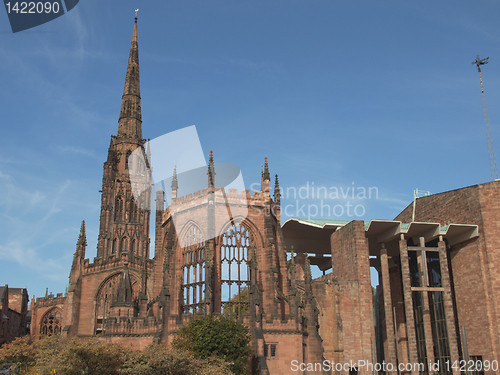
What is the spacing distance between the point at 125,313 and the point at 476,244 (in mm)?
29697

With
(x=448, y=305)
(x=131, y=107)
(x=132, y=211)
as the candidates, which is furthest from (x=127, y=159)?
(x=448, y=305)

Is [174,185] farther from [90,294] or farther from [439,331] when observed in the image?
[439,331]

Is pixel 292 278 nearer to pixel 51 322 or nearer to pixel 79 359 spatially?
pixel 79 359

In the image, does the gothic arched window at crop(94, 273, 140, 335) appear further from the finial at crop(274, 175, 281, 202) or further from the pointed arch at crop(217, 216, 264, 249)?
the finial at crop(274, 175, 281, 202)

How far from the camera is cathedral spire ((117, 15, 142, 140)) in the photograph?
75938 millimetres

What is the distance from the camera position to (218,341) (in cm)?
3438

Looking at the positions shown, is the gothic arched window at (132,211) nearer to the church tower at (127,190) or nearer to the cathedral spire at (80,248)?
the church tower at (127,190)

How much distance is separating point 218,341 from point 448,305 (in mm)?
19906

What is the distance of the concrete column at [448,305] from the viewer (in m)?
41.8

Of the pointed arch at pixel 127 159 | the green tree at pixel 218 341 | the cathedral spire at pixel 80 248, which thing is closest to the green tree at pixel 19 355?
the cathedral spire at pixel 80 248

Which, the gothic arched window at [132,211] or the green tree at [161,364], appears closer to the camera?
the green tree at [161,364]

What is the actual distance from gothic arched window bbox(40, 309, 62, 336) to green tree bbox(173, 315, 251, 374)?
35.3 metres

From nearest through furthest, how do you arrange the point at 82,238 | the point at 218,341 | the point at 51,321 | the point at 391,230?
the point at 218,341
the point at 391,230
the point at 82,238
the point at 51,321

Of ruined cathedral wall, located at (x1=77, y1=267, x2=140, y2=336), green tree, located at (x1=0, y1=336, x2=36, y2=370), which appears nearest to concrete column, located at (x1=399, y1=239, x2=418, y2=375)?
ruined cathedral wall, located at (x1=77, y1=267, x2=140, y2=336)
